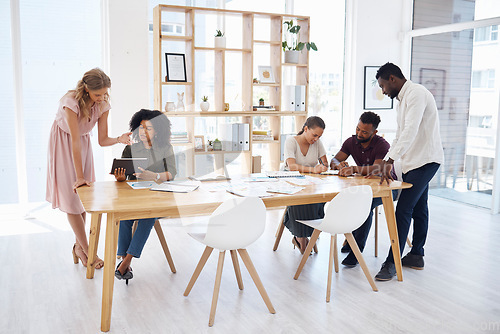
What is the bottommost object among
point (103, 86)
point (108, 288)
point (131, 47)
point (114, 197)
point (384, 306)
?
point (384, 306)

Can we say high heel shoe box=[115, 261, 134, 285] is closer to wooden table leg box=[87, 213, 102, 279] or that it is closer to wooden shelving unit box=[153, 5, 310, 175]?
wooden table leg box=[87, 213, 102, 279]

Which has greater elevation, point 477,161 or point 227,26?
point 227,26

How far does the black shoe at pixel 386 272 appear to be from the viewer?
3365 millimetres

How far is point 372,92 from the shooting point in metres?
6.62

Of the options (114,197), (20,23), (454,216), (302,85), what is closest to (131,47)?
(20,23)

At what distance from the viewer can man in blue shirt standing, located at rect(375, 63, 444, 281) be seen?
3.32m

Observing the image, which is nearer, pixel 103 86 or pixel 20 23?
pixel 103 86

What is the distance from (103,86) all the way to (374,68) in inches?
170

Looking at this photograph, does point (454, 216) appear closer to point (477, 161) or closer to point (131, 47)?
point (477, 161)

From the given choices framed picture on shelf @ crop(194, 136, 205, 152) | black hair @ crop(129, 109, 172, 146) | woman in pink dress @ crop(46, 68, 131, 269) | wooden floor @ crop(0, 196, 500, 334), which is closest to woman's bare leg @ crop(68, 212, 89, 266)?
woman in pink dress @ crop(46, 68, 131, 269)

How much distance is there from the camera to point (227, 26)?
18.5ft

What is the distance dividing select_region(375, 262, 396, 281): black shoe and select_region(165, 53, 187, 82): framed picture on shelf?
2.78 m

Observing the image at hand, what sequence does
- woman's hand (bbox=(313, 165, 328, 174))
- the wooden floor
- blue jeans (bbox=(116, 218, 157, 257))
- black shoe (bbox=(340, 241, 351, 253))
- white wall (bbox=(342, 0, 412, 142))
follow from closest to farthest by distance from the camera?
the wooden floor, blue jeans (bbox=(116, 218, 157, 257)), woman's hand (bbox=(313, 165, 328, 174)), black shoe (bbox=(340, 241, 351, 253)), white wall (bbox=(342, 0, 412, 142))

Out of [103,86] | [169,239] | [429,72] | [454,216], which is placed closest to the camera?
[103,86]
